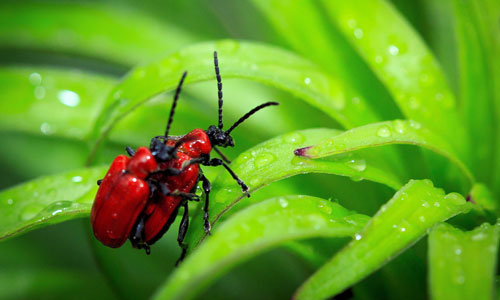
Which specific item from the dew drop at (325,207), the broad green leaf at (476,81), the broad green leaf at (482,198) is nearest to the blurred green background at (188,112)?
the broad green leaf at (476,81)

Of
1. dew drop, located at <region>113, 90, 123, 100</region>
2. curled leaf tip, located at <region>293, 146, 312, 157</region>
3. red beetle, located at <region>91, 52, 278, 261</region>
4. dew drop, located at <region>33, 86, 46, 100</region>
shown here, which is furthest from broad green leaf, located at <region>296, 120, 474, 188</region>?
dew drop, located at <region>33, 86, 46, 100</region>

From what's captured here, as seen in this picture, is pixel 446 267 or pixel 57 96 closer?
pixel 446 267

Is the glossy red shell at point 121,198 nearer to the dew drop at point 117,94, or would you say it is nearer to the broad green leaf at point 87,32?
the dew drop at point 117,94

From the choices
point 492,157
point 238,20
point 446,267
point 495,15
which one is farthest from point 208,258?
point 238,20

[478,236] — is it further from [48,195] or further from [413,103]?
[48,195]

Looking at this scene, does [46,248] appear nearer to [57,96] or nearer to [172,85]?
[57,96]

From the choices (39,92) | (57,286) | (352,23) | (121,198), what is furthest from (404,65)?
(57,286)
